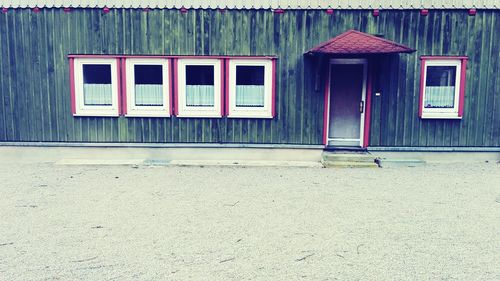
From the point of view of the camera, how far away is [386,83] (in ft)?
39.6

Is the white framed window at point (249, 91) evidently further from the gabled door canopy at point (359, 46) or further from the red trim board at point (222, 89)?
the gabled door canopy at point (359, 46)

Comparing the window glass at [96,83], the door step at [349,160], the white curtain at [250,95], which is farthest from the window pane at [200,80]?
the door step at [349,160]

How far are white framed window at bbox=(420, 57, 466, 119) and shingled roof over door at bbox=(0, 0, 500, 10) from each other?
1478mm

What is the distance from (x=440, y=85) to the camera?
12.1 meters

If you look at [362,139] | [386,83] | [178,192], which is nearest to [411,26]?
[386,83]

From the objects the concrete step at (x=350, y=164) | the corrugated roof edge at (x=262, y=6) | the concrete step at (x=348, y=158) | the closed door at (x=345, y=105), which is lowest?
the concrete step at (x=350, y=164)

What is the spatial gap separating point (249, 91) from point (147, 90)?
283cm

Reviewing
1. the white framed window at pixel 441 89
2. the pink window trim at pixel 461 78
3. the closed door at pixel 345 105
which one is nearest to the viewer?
the pink window trim at pixel 461 78

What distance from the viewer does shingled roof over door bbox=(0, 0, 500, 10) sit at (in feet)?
38.3

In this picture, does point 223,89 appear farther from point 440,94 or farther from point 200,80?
point 440,94

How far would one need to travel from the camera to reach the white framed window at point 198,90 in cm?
1223

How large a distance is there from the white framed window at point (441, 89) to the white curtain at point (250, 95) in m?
4.34

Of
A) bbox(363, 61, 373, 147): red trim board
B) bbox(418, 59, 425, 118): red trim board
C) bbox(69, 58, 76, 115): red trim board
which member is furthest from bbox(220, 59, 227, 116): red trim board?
bbox(418, 59, 425, 118): red trim board

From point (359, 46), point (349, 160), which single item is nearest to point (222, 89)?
point (359, 46)
